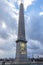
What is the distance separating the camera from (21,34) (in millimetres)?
90625

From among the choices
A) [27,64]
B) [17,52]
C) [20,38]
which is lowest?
[27,64]

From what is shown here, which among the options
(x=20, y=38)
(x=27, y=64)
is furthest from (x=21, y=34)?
(x=27, y=64)

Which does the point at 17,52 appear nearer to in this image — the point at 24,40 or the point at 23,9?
the point at 24,40

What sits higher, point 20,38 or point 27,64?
point 20,38

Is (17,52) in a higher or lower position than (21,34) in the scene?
lower

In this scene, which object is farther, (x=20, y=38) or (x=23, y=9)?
(x=23, y=9)

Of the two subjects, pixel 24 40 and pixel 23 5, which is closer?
pixel 24 40

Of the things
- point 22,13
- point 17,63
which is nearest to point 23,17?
point 22,13

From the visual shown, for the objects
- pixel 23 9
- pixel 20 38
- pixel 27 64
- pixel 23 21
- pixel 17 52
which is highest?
pixel 23 9

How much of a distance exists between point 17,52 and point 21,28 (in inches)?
466

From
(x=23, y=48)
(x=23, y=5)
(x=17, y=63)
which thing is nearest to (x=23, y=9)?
(x=23, y=5)

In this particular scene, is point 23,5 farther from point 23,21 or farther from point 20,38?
point 20,38

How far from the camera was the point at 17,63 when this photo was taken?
3632 inches

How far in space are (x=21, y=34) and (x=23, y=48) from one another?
7.50m
